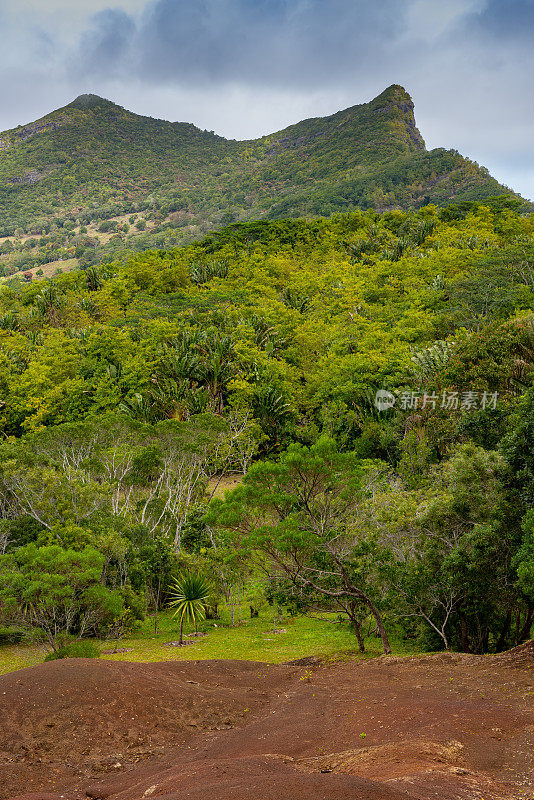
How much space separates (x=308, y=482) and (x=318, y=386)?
20.5m

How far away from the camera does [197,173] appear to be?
15775 cm

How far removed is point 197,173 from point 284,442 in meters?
142

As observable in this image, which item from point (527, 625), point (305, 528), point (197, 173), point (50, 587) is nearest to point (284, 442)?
point (305, 528)

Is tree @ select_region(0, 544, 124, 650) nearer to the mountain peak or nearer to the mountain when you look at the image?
the mountain

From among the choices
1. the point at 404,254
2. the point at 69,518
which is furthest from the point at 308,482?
the point at 404,254

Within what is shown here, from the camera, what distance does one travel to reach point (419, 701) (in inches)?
374

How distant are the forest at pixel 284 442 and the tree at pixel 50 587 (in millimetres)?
74

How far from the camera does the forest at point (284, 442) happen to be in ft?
44.9

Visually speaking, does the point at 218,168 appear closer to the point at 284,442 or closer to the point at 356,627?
the point at 284,442

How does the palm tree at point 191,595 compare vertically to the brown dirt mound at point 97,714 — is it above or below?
below

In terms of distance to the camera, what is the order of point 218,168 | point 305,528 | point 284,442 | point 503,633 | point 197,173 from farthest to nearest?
point 218,168 → point 197,173 → point 284,442 → point 305,528 → point 503,633

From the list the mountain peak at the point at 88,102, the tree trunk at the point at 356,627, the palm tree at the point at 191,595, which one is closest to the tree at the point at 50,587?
the palm tree at the point at 191,595

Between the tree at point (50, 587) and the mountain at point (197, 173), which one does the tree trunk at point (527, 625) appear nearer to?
the tree at point (50, 587)

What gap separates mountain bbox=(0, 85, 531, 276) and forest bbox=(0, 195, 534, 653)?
4605cm
